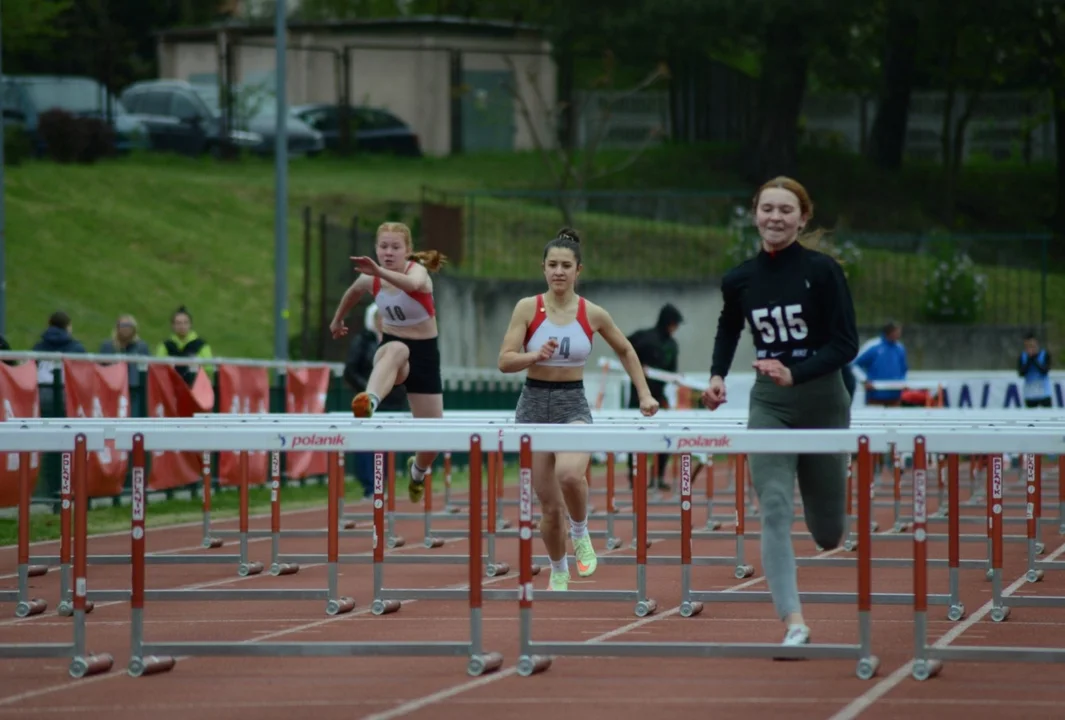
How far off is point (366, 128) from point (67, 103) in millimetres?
7600

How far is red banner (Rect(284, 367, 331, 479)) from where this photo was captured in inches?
832

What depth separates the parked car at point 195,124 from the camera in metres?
48.8

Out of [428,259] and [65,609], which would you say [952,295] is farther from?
[65,609]

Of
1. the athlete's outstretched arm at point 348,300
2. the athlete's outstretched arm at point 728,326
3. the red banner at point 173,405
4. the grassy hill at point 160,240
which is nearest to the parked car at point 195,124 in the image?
the grassy hill at point 160,240

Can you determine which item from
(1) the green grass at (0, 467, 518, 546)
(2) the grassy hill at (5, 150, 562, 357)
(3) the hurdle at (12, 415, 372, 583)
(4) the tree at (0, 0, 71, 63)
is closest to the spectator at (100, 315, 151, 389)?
(1) the green grass at (0, 467, 518, 546)

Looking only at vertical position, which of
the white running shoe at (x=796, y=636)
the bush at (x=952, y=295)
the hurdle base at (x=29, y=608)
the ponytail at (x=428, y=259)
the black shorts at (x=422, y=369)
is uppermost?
the bush at (x=952, y=295)

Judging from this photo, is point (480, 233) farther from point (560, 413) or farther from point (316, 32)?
point (560, 413)

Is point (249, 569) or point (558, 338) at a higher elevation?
point (558, 338)

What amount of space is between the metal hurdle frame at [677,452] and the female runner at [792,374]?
28 cm

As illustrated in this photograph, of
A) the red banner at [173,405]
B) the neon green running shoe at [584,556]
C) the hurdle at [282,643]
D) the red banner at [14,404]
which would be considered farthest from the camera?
the red banner at [173,405]

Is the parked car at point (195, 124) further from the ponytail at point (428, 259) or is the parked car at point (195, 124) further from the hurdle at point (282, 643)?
the hurdle at point (282, 643)

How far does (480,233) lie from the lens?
1484 inches

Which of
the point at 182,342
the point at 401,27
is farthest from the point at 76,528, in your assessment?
the point at 401,27

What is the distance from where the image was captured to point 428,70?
53531 mm
